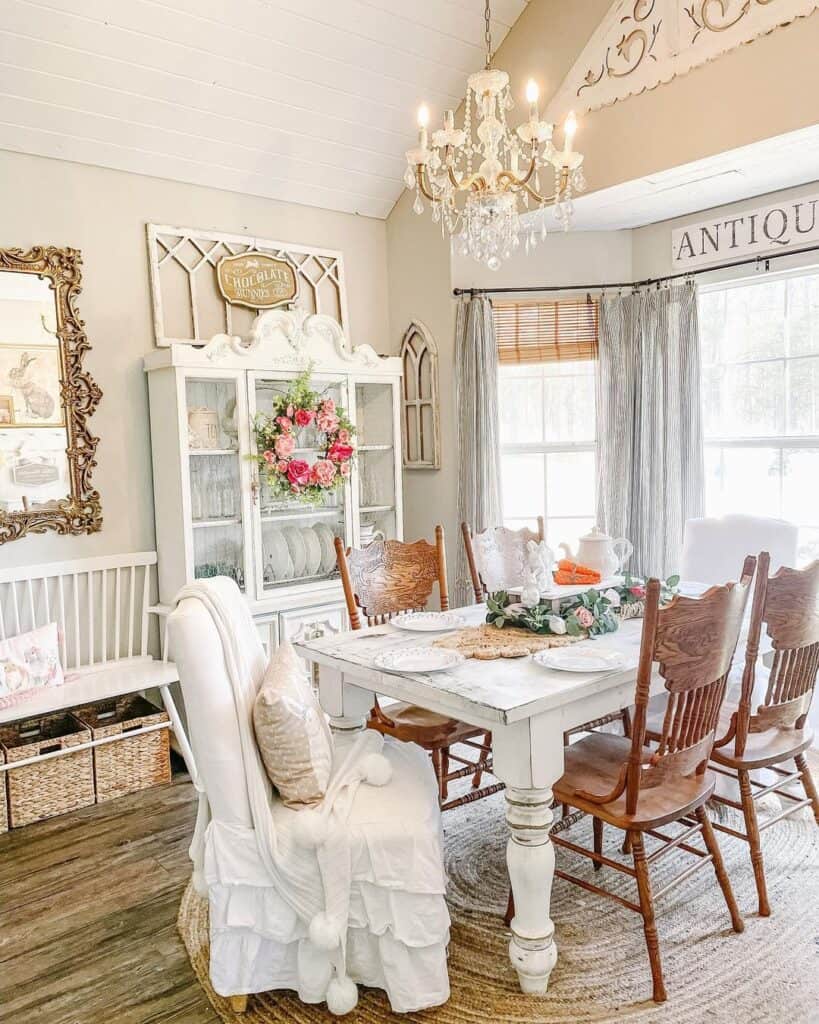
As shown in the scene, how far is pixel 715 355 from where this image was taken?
→ 4094mm

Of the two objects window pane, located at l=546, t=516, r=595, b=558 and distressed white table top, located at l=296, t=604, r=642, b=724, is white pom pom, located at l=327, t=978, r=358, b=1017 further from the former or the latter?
window pane, located at l=546, t=516, r=595, b=558

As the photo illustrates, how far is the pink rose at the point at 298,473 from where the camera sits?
3.77m

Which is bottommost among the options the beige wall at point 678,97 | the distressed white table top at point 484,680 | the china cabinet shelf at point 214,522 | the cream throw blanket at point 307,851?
the cream throw blanket at point 307,851

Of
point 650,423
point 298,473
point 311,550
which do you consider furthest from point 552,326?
point 311,550

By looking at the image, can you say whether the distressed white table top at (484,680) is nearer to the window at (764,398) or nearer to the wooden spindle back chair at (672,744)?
the wooden spindle back chair at (672,744)

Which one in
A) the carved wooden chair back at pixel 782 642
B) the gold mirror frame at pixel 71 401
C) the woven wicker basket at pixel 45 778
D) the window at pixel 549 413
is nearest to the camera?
the carved wooden chair back at pixel 782 642

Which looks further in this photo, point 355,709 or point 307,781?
point 355,709

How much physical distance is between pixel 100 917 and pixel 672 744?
1.75 m

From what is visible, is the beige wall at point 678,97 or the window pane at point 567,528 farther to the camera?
the window pane at point 567,528

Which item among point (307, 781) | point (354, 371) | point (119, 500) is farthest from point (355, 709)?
point (354, 371)

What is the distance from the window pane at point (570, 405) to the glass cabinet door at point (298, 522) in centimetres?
117

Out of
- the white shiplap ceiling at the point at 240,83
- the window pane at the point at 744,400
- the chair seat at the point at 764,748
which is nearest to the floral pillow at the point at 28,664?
the white shiplap ceiling at the point at 240,83

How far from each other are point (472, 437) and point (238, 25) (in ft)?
6.89

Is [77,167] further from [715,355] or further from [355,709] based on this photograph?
[715,355]
